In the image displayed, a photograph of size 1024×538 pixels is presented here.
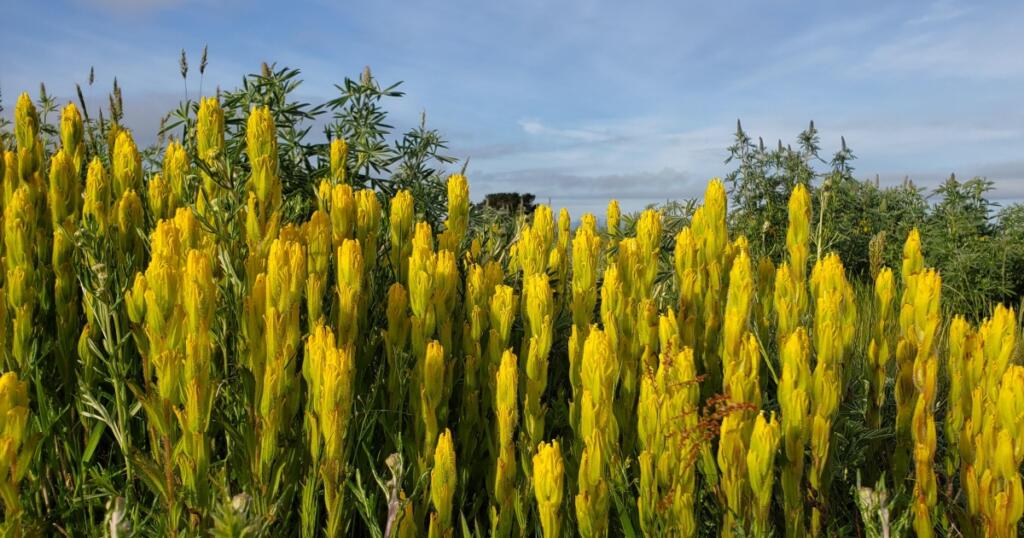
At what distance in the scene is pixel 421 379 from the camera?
2131 millimetres

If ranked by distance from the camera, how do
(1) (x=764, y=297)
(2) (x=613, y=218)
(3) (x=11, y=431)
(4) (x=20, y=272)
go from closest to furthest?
1. (3) (x=11, y=431)
2. (4) (x=20, y=272)
3. (1) (x=764, y=297)
4. (2) (x=613, y=218)

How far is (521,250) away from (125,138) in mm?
1402

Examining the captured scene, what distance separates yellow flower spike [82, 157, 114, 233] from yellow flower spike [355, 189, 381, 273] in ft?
2.62

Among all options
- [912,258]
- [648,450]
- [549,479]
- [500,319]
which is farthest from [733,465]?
[912,258]

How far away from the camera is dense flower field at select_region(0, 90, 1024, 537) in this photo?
5.99 ft

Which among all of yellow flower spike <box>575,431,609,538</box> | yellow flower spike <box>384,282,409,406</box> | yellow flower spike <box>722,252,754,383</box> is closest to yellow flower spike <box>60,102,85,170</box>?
yellow flower spike <box>384,282,409,406</box>

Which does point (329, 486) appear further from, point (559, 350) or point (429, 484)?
point (559, 350)

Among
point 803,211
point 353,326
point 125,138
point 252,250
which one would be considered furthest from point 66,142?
point 803,211

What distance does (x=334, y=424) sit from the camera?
1756mm

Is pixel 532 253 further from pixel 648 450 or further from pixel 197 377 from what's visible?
pixel 197 377

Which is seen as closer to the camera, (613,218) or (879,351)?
(879,351)

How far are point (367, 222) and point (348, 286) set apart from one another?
422mm

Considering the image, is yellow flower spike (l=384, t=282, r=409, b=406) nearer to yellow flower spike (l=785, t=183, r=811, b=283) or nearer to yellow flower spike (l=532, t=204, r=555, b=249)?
yellow flower spike (l=532, t=204, r=555, b=249)

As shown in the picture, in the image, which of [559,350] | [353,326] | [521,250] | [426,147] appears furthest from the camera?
[426,147]
